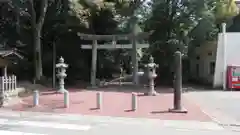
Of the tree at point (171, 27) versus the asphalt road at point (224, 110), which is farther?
the tree at point (171, 27)

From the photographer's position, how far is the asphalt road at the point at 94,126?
7.71 metres

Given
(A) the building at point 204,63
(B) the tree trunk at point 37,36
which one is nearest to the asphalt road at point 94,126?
(B) the tree trunk at point 37,36

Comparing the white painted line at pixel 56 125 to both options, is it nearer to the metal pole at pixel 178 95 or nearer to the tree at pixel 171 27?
the metal pole at pixel 178 95

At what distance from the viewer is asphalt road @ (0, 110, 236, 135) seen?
7.71 m

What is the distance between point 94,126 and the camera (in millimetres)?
8539

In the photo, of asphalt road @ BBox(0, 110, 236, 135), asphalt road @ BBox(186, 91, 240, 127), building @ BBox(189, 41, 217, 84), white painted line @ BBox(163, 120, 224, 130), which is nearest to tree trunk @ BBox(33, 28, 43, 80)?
asphalt road @ BBox(0, 110, 236, 135)

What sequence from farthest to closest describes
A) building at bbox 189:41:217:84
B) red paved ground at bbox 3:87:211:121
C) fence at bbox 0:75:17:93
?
building at bbox 189:41:217:84 → fence at bbox 0:75:17:93 → red paved ground at bbox 3:87:211:121

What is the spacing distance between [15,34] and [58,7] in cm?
466

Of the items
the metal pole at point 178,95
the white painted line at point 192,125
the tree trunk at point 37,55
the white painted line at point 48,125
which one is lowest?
the white painted line at point 192,125

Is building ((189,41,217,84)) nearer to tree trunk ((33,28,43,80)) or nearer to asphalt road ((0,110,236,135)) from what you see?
tree trunk ((33,28,43,80))

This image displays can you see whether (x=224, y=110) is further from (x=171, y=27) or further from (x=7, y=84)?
(x=171, y=27)

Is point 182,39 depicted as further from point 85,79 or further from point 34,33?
point 34,33

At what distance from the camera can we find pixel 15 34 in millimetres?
24141

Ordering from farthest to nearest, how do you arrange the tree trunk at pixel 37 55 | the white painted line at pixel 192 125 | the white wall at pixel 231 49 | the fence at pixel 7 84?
1. the tree trunk at pixel 37 55
2. the white wall at pixel 231 49
3. the fence at pixel 7 84
4. the white painted line at pixel 192 125
